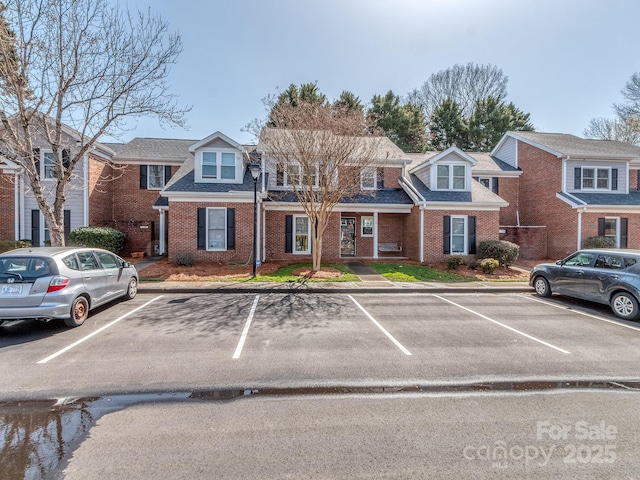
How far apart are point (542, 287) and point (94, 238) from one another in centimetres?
1863

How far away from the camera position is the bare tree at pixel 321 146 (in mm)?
12672

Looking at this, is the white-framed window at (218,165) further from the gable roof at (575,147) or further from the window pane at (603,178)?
the window pane at (603,178)

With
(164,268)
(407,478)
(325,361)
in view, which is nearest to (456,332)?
(325,361)

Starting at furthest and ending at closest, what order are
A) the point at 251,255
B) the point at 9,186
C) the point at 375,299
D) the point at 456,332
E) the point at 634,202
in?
the point at 634,202, the point at 9,186, the point at 251,255, the point at 375,299, the point at 456,332

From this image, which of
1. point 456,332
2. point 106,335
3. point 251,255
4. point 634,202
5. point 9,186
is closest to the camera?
point 106,335

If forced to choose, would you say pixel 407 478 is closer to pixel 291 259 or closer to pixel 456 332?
pixel 456 332

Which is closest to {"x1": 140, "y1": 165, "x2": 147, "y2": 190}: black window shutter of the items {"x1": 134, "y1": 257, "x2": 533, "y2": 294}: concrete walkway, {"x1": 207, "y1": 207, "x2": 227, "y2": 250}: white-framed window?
{"x1": 207, "y1": 207, "x2": 227, "y2": 250}: white-framed window

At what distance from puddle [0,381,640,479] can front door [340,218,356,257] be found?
548 inches

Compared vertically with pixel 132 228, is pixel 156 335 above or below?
below

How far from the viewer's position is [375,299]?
9914 mm

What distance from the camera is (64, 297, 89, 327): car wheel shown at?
22.0 feet

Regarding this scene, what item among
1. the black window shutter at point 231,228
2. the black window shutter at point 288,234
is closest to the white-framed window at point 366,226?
the black window shutter at point 288,234

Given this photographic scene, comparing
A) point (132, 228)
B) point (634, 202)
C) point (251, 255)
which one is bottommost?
point (251, 255)

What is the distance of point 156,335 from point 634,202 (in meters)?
23.9
